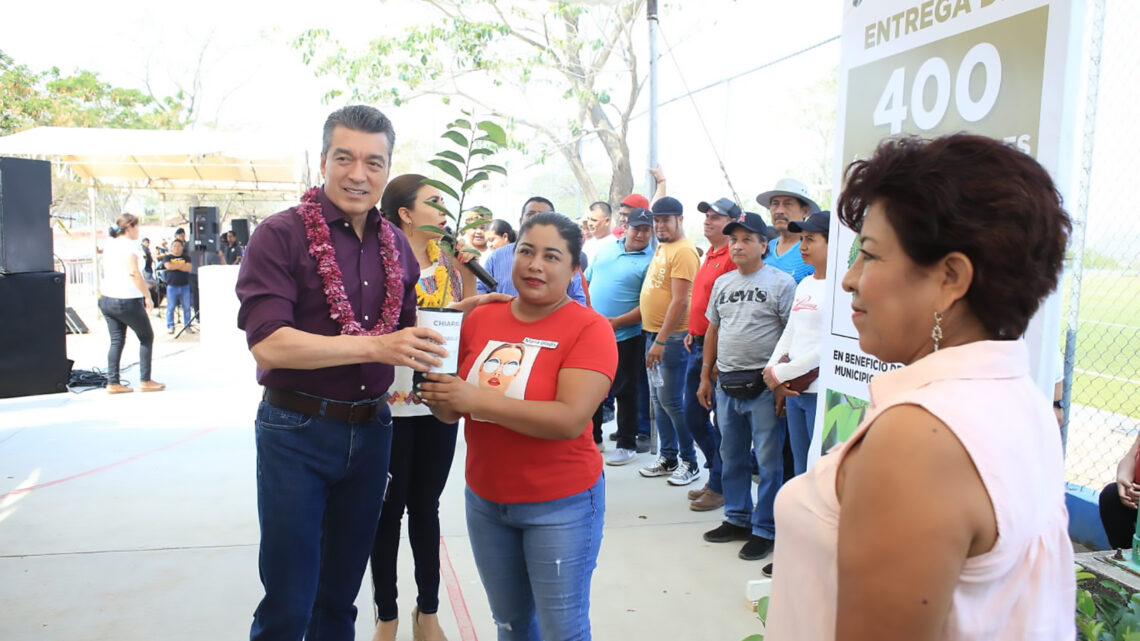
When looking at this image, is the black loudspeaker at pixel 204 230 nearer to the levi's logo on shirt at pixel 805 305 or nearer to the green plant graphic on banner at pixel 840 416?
the levi's logo on shirt at pixel 805 305

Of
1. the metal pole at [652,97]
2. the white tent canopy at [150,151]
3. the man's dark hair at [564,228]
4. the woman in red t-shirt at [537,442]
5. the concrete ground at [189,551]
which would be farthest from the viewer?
the white tent canopy at [150,151]

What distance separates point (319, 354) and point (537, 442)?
64 centimetres

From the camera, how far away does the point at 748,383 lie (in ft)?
13.5

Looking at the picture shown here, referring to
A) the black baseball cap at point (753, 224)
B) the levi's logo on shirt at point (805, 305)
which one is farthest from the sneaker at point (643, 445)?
the levi's logo on shirt at point (805, 305)

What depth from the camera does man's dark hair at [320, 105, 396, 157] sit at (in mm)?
2150

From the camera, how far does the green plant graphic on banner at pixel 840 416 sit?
8.71ft

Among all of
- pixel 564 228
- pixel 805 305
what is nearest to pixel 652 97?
pixel 805 305

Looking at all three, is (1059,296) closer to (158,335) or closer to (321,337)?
(321,337)

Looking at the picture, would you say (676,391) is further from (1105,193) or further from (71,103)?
(71,103)

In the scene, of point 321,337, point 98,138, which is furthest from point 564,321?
point 98,138

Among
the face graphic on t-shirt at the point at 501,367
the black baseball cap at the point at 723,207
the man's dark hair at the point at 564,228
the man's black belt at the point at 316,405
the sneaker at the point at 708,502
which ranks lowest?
the sneaker at the point at 708,502

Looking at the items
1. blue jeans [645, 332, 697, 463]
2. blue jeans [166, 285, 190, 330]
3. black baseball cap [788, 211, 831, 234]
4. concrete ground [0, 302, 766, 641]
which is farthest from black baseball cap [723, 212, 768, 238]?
blue jeans [166, 285, 190, 330]

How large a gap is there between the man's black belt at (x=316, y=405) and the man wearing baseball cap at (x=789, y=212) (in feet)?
9.69

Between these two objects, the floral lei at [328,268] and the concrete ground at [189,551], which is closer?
the floral lei at [328,268]
